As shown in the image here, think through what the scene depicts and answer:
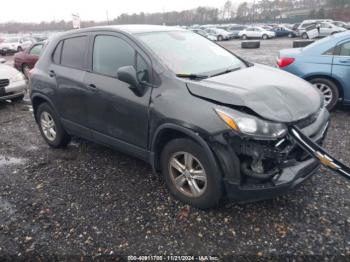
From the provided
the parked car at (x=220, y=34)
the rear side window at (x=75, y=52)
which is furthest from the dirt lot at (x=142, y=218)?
the parked car at (x=220, y=34)

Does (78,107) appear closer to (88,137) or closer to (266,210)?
(88,137)

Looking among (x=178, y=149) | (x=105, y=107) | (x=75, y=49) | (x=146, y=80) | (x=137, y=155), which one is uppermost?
(x=75, y=49)

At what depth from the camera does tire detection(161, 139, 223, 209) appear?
9.20 feet

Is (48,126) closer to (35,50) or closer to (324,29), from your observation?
(35,50)

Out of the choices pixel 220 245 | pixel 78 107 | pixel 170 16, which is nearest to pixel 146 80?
pixel 78 107

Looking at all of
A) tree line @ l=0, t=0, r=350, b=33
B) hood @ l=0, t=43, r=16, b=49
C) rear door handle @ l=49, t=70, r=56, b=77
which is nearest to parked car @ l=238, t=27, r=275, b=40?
hood @ l=0, t=43, r=16, b=49

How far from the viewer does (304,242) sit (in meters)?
2.64

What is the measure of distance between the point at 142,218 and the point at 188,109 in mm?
1205

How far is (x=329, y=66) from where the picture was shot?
557 cm

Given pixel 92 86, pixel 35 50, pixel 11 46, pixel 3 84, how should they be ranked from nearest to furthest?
pixel 92 86
pixel 3 84
pixel 35 50
pixel 11 46

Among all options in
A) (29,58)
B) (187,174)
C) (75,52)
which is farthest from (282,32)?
(187,174)

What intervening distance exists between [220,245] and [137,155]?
1394 millimetres

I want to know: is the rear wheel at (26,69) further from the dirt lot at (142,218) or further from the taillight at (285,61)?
the taillight at (285,61)

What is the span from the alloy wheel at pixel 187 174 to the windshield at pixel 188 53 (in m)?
0.91
